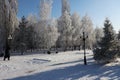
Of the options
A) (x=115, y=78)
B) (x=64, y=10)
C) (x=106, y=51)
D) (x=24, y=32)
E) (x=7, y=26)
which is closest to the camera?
(x=115, y=78)

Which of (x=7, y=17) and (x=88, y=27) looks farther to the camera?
(x=88, y=27)

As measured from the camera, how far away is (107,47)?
2589 cm

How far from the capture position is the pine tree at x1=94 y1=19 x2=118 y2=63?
2525 cm

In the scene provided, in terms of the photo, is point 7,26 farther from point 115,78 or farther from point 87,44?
point 87,44

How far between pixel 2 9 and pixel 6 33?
4170 millimetres

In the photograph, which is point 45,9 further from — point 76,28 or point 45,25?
point 76,28

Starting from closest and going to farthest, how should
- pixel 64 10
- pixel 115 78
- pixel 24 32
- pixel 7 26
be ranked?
1. pixel 115 78
2. pixel 7 26
3. pixel 24 32
4. pixel 64 10

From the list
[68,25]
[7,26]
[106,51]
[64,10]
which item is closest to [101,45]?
[106,51]

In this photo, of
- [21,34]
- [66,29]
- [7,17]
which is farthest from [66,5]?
[7,17]

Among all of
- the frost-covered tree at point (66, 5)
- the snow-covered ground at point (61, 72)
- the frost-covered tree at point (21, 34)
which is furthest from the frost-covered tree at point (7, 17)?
the frost-covered tree at point (66, 5)

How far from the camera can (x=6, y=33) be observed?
34406 mm

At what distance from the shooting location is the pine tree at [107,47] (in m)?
25.2

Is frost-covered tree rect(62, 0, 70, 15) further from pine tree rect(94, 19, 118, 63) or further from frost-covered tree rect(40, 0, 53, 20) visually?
pine tree rect(94, 19, 118, 63)

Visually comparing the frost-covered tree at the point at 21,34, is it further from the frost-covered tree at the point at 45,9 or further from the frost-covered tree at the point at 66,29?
the frost-covered tree at the point at 66,29
